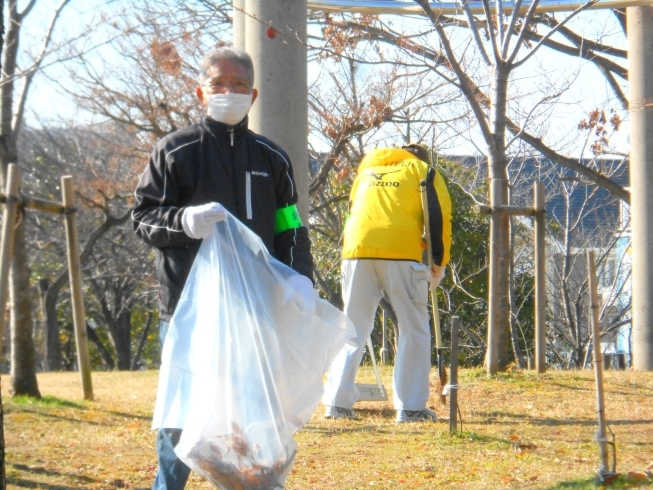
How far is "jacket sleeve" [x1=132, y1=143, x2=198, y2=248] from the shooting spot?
2.96 metres

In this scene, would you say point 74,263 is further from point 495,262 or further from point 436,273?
point 495,262

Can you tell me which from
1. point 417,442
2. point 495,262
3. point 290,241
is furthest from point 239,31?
point 290,241

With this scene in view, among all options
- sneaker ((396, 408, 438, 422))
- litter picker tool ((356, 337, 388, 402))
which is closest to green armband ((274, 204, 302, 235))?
sneaker ((396, 408, 438, 422))

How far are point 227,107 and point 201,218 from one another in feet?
1.54

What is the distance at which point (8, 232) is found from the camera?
18.2ft

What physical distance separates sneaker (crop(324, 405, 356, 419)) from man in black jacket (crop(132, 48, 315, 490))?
262 centimetres

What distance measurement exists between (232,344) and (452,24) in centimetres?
588

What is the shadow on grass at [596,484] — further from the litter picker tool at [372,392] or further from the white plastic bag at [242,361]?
the litter picker tool at [372,392]

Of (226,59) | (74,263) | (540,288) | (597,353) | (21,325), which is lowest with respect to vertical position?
(597,353)

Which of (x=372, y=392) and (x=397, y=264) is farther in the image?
(x=372, y=392)

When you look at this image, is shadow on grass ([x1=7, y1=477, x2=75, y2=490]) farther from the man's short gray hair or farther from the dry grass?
the man's short gray hair

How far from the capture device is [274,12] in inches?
189

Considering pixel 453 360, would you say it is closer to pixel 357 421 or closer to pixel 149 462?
pixel 357 421

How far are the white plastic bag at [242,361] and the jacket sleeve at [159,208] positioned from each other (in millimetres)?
131
